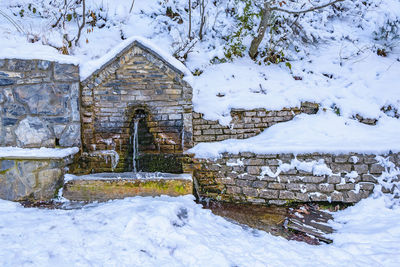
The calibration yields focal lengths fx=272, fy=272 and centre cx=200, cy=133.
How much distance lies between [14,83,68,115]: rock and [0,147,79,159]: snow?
528 mm

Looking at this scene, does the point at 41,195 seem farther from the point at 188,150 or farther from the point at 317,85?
the point at 317,85

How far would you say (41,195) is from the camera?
3523 millimetres

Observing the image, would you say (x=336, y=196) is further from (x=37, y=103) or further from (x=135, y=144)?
(x=37, y=103)

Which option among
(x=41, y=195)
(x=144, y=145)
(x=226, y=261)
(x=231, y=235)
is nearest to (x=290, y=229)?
(x=231, y=235)

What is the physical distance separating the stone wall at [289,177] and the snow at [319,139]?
10 cm

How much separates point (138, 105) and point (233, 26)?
3.55 meters

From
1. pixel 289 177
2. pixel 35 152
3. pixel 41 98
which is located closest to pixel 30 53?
pixel 41 98

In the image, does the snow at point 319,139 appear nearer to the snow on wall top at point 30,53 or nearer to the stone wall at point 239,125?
the stone wall at point 239,125

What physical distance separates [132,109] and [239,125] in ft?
5.97

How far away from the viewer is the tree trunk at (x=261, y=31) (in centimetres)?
565

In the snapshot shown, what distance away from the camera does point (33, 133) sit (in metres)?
3.79

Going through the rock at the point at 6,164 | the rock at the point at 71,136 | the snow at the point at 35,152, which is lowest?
the rock at the point at 6,164

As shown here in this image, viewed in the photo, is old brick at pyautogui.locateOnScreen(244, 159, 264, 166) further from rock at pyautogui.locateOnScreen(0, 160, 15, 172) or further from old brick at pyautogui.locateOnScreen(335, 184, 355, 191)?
rock at pyautogui.locateOnScreen(0, 160, 15, 172)

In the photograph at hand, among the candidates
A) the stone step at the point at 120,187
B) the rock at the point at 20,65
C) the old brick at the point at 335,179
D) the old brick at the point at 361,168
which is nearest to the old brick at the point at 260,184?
the old brick at the point at 335,179
